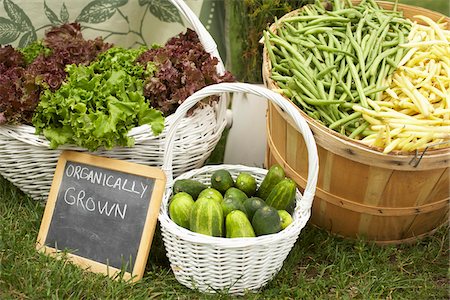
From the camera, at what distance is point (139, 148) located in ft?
8.81

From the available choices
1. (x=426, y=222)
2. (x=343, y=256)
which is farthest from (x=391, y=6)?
(x=343, y=256)

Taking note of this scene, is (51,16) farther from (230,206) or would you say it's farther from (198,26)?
(230,206)

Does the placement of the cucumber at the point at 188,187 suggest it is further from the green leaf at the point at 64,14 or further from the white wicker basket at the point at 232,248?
the green leaf at the point at 64,14

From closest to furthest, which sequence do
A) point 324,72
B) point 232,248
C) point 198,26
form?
point 232,248 → point 324,72 → point 198,26

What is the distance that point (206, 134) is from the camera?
113 inches

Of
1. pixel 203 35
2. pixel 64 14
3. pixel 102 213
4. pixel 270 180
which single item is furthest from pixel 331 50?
pixel 64 14

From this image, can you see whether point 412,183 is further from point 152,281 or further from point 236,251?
point 152,281

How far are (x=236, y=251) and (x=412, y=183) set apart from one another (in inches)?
33.7

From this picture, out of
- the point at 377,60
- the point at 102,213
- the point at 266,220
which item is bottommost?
the point at 102,213

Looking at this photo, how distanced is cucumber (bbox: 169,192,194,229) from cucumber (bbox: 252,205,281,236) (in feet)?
0.91

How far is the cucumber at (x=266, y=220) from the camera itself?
7.62 feet

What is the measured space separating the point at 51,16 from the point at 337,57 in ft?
6.03

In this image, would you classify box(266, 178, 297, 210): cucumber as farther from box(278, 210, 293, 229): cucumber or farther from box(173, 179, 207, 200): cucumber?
box(173, 179, 207, 200): cucumber

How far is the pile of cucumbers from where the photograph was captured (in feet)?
7.62
